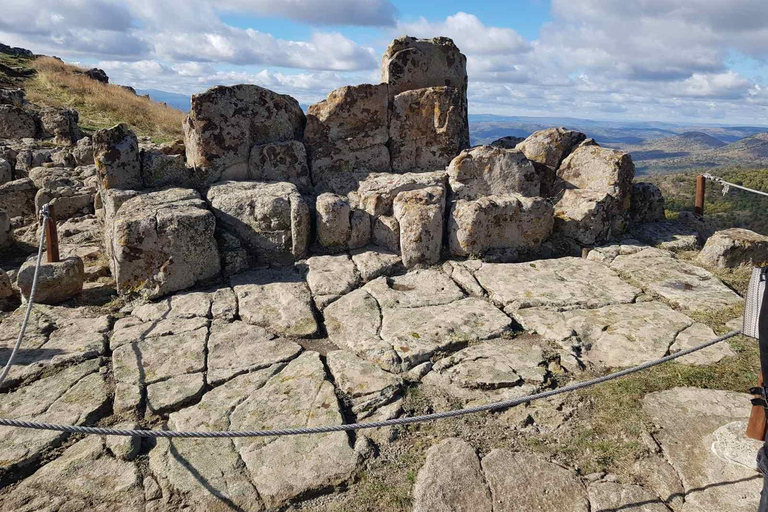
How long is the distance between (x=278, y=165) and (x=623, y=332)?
236 inches

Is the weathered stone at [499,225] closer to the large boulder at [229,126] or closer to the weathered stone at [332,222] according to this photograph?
the weathered stone at [332,222]

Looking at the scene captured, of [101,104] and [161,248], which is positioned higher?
[101,104]

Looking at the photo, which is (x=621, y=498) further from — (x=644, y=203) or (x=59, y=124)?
(x=59, y=124)

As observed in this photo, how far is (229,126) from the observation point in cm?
859

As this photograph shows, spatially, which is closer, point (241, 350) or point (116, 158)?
point (241, 350)

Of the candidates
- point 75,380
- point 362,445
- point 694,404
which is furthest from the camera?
point 75,380

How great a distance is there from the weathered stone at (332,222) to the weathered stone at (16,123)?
42.6 feet

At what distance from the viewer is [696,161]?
12925 cm

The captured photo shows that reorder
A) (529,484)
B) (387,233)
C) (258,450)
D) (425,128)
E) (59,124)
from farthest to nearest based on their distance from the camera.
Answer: (59,124)
(425,128)
(387,233)
(258,450)
(529,484)

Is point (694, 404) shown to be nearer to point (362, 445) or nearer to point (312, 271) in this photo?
point (362, 445)

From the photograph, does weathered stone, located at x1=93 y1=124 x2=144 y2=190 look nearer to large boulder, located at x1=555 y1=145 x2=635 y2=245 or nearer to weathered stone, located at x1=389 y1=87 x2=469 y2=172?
weathered stone, located at x1=389 y1=87 x2=469 y2=172

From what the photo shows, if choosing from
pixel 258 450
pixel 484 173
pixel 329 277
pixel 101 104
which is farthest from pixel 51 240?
pixel 101 104

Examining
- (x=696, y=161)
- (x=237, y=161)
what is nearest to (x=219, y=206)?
(x=237, y=161)

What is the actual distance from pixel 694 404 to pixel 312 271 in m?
4.96
